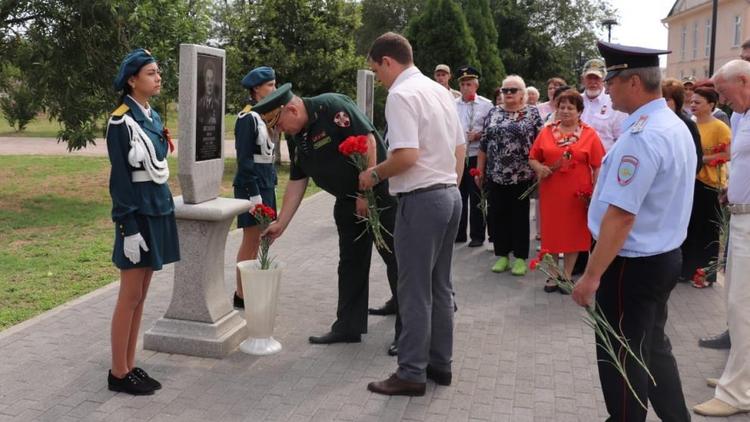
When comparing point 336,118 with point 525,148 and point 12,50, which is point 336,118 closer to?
point 525,148

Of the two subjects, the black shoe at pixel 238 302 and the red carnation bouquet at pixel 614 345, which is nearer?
the red carnation bouquet at pixel 614 345

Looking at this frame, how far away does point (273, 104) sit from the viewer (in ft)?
15.4

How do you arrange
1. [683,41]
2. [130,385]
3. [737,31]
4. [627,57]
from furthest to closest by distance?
[683,41], [737,31], [130,385], [627,57]

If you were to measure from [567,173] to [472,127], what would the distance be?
250 centimetres

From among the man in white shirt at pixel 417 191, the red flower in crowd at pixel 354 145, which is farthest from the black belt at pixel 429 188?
the red flower in crowd at pixel 354 145

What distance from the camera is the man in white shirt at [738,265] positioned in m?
4.14

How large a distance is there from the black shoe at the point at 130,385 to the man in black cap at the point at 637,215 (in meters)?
2.63

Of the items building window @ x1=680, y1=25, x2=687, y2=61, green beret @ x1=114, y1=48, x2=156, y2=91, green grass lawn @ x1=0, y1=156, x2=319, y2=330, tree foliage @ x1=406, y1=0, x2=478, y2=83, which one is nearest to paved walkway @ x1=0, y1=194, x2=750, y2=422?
green grass lawn @ x1=0, y1=156, x2=319, y2=330

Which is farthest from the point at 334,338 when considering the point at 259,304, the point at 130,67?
the point at 130,67

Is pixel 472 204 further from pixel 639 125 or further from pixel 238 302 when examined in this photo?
pixel 639 125

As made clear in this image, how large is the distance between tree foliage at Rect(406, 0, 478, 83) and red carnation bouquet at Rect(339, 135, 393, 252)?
2381cm

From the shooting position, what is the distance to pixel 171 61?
1266 centimetres

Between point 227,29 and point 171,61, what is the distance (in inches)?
329

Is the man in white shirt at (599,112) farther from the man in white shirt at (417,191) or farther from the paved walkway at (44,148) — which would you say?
the paved walkway at (44,148)
